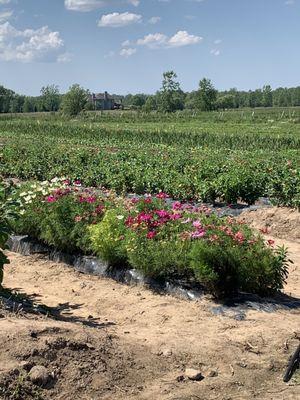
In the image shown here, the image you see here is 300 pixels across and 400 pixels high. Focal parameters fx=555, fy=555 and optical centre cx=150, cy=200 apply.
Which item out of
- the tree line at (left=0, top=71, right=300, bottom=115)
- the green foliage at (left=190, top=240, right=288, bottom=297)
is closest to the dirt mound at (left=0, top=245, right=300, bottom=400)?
the green foliage at (left=190, top=240, right=288, bottom=297)

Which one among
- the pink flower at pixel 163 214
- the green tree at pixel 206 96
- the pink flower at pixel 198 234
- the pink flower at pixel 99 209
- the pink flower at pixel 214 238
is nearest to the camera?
the pink flower at pixel 214 238

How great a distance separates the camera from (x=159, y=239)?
20.9ft

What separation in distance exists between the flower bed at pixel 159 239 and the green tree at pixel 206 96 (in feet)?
236

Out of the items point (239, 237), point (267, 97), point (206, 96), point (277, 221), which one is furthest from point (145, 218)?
point (267, 97)

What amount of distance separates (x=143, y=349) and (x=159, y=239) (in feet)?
6.65

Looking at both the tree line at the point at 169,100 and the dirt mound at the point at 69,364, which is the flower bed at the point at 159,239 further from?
the tree line at the point at 169,100

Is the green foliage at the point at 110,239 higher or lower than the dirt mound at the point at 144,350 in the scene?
higher

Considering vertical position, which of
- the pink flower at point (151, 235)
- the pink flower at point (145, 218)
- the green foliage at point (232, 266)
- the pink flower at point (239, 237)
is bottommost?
the green foliage at point (232, 266)

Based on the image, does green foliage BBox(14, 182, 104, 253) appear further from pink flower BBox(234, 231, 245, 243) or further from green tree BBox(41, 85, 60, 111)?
green tree BBox(41, 85, 60, 111)

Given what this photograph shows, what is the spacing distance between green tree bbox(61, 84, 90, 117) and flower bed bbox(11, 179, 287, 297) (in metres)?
74.0

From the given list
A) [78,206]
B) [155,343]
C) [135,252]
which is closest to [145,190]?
[78,206]

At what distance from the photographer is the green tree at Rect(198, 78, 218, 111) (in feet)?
256

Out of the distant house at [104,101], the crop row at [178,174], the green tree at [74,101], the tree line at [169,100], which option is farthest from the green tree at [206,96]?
the crop row at [178,174]

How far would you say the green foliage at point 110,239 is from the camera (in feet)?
21.7
